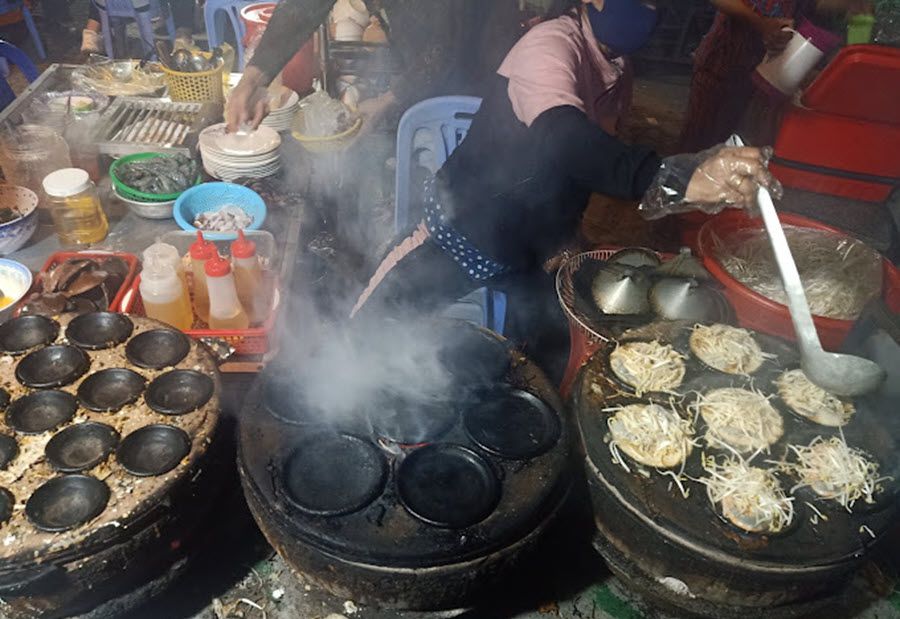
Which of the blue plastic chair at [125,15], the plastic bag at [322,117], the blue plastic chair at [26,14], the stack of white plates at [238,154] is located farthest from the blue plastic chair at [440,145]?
the blue plastic chair at [26,14]

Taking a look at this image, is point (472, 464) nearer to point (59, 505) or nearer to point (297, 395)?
point (297, 395)

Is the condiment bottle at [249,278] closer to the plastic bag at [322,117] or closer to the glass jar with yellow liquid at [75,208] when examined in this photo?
the glass jar with yellow liquid at [75,208]

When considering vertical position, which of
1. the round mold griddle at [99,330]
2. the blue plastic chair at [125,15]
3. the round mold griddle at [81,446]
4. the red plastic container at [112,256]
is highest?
the round mold griddle at [99,330]

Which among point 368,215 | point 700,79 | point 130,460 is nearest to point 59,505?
point 130,460

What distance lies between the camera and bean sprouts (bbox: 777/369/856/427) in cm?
265

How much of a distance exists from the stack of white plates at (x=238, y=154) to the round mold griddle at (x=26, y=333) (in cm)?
194

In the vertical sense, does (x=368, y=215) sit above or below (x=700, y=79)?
below

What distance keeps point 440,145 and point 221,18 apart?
15.5 feet

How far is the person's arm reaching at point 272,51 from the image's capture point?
362 centimetres

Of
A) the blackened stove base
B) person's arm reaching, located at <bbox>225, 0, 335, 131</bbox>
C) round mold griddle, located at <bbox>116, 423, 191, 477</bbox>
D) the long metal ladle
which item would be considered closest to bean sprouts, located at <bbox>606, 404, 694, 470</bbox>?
the blackened stove base

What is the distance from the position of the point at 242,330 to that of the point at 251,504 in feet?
3.62

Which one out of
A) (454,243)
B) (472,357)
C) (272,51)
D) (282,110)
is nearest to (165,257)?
(272,51)

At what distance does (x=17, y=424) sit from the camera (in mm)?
2486

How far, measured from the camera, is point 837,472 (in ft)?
7.82
